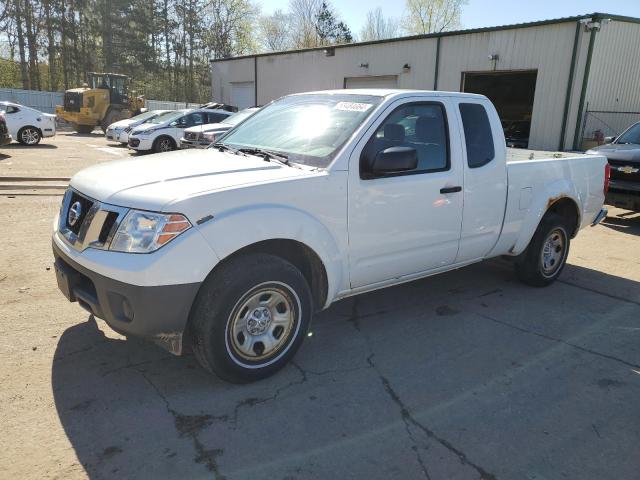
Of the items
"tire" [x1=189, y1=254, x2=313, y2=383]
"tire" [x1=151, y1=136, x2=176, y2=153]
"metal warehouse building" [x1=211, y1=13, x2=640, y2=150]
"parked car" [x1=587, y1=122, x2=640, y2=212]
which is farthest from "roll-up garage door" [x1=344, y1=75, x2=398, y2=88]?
"tire" [x1=189, y1=254, x2=313, y2=383]

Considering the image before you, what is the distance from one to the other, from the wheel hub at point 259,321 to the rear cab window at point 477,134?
2245 millimetres

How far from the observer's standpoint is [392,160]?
3625 millimetres

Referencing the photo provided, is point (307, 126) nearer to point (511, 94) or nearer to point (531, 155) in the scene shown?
point (531, 155)

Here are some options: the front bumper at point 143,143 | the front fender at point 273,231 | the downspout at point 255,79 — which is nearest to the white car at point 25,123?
the front bumper at point 143,143

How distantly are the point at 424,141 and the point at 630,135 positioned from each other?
27.3ft

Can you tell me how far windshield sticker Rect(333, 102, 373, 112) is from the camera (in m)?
3.97

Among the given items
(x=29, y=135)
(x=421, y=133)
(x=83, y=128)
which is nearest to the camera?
(x=421, y=133)

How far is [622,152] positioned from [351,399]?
8364 mm

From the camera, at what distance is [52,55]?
42.5 metres

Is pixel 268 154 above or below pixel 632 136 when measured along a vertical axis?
below

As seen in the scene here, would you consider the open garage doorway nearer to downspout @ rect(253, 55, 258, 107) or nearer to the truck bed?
downspout @ rect(253, 55, 258, 107)

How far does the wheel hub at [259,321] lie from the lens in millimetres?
3359

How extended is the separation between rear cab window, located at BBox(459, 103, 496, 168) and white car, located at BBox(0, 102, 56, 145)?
688 inches

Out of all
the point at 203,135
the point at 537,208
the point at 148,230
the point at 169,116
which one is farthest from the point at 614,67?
the point at 148,230
